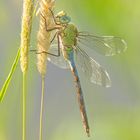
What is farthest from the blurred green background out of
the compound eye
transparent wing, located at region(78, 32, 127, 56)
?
the compound eye

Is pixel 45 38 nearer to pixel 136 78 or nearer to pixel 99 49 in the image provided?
pixel 136 78

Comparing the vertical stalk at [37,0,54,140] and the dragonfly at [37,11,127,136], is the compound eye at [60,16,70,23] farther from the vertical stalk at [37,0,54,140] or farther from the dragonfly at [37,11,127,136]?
the vertical stalk at [37,0,54,140]

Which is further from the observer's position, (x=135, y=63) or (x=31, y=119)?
(x=31, y=119)

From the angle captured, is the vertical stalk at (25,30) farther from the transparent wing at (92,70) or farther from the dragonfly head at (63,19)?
the transparent wing at (92,70)

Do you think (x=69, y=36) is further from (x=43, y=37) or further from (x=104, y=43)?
(x=43, y=37)

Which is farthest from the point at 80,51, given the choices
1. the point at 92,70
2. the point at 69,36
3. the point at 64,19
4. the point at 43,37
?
the point at 43,37

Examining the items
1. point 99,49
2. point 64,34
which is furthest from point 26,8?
point 99,49

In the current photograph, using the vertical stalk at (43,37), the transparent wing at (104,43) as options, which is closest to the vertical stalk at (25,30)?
the vertical stalk at (43,37)
